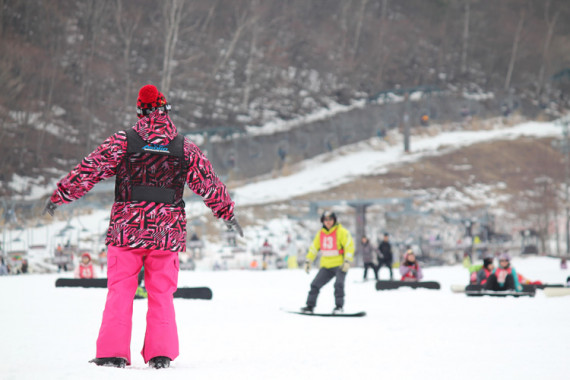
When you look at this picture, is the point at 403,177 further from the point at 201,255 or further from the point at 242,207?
the point at 201,255

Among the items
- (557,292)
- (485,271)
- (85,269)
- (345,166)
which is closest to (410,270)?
(485,271)

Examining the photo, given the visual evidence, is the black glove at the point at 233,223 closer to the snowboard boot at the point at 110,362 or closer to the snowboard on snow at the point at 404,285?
the snowboard boot at the point at 110,362

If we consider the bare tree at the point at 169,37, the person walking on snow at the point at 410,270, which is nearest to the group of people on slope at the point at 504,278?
the person walking on snow at the point at 410,270

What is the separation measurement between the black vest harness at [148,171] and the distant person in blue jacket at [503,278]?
29.5ft

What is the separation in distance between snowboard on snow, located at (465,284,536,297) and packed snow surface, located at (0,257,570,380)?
0.24 metres

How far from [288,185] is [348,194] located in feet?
12.2

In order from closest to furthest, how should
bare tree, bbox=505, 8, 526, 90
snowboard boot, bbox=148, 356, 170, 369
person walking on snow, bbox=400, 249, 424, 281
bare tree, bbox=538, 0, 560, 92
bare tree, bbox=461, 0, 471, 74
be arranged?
snowboard boot, bbox=148, 356, 170, 369, person walking on snow, bbox=400, 249, 424, 281, bare tree, bbox=505, 8, 526, 90, bare tree, bbox=538, 0, 560, 92, bare tree, bbox=461, 0, 471, 74

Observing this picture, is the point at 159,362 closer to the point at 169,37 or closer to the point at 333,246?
the point at 333,246

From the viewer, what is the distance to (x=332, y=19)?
198 ft

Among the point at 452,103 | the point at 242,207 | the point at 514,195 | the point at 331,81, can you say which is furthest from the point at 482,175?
the point at 242,207

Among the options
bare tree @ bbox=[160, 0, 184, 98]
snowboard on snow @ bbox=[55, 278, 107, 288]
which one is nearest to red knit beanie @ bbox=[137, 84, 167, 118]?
snowboard on snow @ bbox=[55, 278, 107, 288]

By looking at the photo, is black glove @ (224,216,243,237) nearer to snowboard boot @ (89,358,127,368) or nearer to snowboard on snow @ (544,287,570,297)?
snowboard boot @ (89,358,127,368)

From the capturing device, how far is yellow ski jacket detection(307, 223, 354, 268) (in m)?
9.73

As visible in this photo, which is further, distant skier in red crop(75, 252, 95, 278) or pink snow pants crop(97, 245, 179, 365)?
distant skier in red crop(75, 252, 95, 278)
